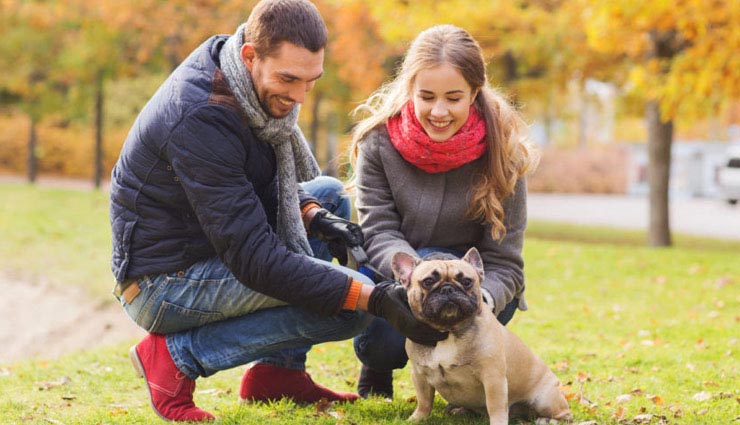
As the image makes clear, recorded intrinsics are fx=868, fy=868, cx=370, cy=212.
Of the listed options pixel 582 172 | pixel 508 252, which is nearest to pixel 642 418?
pixel 508 252

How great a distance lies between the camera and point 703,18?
34.6ft

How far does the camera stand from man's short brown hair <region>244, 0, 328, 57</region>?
3.67 meters

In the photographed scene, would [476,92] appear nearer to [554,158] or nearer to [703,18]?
[703,18]

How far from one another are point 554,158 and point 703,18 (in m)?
25.3

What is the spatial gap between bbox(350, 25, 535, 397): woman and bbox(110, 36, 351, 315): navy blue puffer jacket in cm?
73

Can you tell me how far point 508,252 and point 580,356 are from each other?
1994 millimetres

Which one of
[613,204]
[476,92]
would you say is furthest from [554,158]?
[476,92]

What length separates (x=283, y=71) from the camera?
12.3 ft

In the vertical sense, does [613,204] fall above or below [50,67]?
below

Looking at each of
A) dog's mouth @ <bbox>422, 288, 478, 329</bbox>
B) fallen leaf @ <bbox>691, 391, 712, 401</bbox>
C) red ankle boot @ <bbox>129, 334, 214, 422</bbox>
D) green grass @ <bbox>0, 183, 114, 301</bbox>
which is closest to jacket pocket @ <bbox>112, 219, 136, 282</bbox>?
red ankle boot @ <bbox>129, 334, 214, 422</bbox>

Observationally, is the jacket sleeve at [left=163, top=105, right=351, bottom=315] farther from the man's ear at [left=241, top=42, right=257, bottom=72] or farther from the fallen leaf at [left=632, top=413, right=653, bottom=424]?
the fallen leaf at [left=632, top=413, right=653, bottom=424]

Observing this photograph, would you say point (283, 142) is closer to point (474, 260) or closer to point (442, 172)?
point (442, 172)

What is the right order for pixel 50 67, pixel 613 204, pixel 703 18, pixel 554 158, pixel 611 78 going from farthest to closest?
pixel 554 158 < pixel 613 204 < pixel 50 67 < pixel 611 78 < pixel 703 18

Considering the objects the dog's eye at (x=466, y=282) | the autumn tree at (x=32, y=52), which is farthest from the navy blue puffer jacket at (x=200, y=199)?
the autumn tree at (x=32, y=52)
